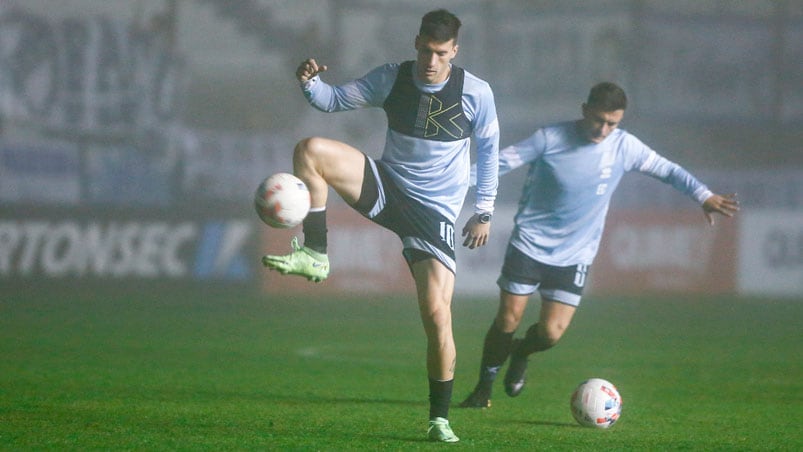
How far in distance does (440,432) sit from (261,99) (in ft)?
46.2

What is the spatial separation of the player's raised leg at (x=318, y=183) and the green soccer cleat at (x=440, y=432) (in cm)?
101

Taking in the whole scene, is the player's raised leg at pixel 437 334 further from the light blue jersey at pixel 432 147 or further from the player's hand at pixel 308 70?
the player's hand at pixel 308 70

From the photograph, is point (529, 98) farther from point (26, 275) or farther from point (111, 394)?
point (111, 394)

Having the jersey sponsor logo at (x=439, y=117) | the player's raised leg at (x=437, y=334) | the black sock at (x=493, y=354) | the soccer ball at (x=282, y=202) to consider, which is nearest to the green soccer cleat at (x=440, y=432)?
the player's raised leg at (x=437, y=334)

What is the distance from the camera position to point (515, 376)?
8.53m

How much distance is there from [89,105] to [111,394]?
11.1 m

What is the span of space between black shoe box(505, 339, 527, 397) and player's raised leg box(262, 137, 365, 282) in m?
2.58

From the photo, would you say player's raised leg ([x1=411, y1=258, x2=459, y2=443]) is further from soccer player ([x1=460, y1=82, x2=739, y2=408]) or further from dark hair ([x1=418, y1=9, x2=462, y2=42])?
soccer player ([x1=460, y1=82, x2=739, y2=408])

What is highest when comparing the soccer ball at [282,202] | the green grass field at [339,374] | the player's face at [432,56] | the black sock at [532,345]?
the player's face at [432,56]

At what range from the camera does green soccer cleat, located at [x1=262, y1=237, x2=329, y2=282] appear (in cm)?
610

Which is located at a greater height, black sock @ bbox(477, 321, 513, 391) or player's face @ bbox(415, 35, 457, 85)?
player's face @ bbox(415, 35, 457, 85)

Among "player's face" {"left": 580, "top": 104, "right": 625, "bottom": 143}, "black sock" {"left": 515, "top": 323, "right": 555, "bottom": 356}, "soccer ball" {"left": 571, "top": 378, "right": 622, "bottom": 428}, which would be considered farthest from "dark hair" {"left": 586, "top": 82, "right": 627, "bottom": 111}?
"soccer ball" {"left": 571, "top": 378, "right": 622, "bottom": 428}

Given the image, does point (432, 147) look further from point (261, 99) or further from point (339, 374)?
point (261, 99)

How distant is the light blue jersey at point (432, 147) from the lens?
6.53 meters
